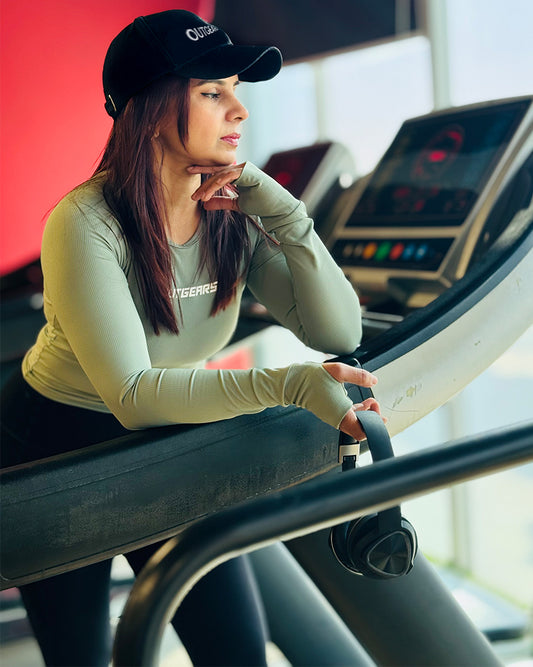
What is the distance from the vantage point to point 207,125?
0.93 metres

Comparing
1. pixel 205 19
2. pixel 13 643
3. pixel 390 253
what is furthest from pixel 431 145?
pixel 13 643

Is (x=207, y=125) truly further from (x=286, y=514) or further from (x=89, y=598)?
(x=89, y=598)

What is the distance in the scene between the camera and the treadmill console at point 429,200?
1.47m

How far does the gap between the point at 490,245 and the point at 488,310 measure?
214mm

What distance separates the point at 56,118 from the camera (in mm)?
1093

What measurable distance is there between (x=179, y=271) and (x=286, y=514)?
0.47 meters

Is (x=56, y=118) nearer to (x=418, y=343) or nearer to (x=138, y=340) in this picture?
(x=138, y=340)

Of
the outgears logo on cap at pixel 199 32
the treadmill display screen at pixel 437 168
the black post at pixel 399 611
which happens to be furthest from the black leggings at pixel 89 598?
the treadmill display screen at pixel 437 168

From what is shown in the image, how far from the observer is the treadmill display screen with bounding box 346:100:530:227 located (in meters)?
1.50

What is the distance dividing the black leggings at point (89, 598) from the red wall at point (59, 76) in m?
0.33

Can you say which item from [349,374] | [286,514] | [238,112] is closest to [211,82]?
[238,112]

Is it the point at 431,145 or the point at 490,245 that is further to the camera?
the point at 431,145

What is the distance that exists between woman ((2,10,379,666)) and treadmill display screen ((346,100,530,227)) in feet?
1.55

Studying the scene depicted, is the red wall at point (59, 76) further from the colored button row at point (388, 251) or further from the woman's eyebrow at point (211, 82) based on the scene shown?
the colored button row at point (388, 251)
